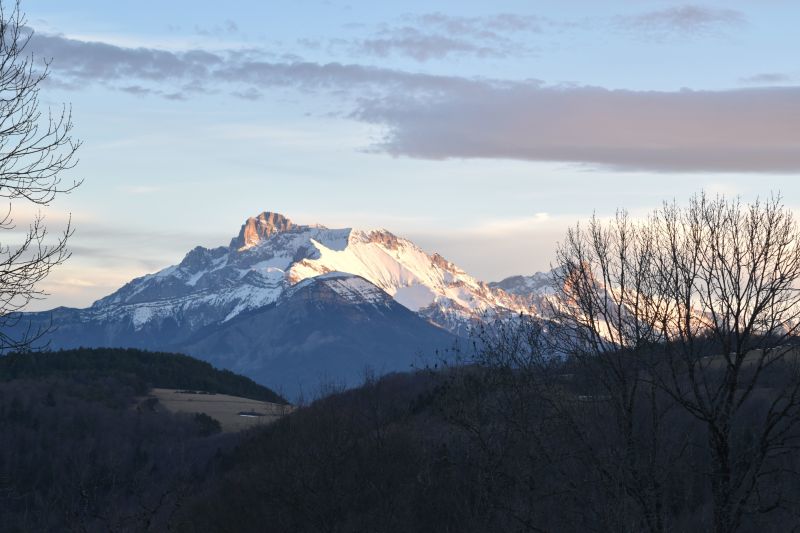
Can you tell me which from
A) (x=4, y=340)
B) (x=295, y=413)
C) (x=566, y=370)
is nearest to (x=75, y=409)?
(x=295, y=413)

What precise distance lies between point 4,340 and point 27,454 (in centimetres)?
15408

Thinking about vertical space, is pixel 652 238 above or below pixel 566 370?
above

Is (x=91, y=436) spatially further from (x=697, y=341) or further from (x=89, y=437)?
(x=697, y=341)

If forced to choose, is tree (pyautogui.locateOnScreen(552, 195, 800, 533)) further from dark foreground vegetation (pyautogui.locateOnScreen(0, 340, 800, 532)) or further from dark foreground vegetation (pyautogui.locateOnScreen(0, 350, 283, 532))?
dark foreground vegetation (pyautogui.locateOnScreen(0, 350, 283, 532))

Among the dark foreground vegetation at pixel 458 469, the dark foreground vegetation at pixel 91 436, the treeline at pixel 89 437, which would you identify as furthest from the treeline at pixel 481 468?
the treeline at pixel 89 437

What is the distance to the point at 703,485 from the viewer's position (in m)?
61.7

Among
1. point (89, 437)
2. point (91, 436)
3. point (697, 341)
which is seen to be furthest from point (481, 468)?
point (91, 436)

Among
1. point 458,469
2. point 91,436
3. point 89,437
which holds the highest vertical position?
point 458,469

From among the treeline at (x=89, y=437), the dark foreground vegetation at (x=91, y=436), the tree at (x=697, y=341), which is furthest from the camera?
the treeline at (x=89, y=437)

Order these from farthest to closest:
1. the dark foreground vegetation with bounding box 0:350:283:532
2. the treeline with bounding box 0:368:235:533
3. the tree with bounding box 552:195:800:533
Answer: the treeline with bounding box 0:368:235:533 → the dark foreground vegetation with bounding box 0:350:283:532 → the tree with bounding box 552:195:800:533

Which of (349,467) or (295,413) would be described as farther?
(295,413)

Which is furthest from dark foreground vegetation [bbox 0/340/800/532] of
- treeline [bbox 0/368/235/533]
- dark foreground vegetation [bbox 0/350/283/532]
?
treeline [bbox 0/368/235/533]

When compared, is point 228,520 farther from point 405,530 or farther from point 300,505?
point 405,530

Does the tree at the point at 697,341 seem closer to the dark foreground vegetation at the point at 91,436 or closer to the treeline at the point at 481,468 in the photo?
the treeline at the point at 481,468
